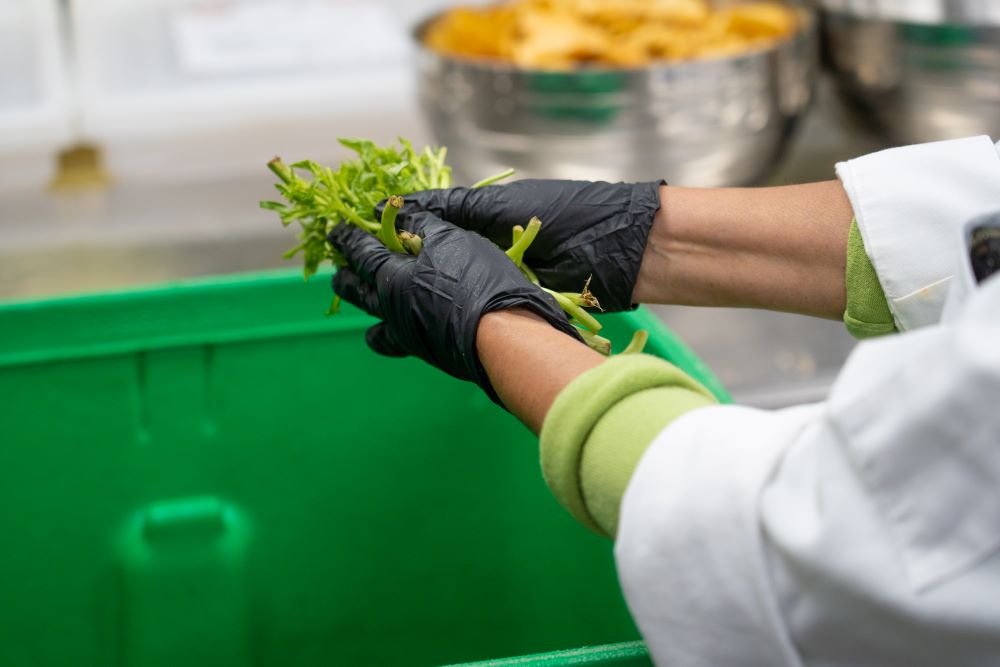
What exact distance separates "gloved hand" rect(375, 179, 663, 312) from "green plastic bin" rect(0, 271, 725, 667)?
10cm

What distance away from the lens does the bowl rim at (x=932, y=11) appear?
135cm

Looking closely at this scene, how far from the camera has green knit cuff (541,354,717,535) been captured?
0.61 metres

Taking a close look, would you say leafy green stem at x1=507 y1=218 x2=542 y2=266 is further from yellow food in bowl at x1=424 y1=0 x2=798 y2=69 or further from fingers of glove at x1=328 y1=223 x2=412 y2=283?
yellow food in bowl at x1=424 y1=0 x2=798 y2=69

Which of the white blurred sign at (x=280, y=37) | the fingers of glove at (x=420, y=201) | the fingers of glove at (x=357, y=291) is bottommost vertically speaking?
the fingers of glove at (x=357, y=291)

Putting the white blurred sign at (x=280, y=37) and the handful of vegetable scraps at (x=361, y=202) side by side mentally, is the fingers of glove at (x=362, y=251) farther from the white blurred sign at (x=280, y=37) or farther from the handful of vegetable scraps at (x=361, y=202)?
the white blurred sign at (x=280, y=37)

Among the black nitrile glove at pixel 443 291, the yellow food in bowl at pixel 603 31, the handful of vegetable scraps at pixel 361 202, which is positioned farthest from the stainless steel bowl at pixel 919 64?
the black nitrile glove at pixel 443 291

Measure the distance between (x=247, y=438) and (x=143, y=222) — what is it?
0.70 m

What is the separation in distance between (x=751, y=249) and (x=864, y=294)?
12 centimetres

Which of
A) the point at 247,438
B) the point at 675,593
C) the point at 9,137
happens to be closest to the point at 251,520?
the point at 247,438

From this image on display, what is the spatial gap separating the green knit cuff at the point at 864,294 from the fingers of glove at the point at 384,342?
39 cm

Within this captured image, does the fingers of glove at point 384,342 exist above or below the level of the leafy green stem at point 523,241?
below

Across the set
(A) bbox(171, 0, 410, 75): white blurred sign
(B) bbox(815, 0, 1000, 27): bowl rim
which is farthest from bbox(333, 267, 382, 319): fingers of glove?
(A) bbox(171, 0, 410, 75): white blurred sign

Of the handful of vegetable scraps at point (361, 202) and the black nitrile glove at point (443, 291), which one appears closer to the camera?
the black nitrile glove at point (443, 291)

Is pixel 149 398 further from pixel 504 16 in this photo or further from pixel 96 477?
pixel 504 16
